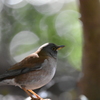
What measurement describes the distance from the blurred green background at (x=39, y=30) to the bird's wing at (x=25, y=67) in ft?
7.91

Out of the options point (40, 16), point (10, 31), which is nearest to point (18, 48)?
point (10, 31)

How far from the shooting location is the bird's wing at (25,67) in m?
4.03

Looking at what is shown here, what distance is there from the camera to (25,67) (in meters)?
4.17

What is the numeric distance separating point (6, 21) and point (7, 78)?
4679 millimetres

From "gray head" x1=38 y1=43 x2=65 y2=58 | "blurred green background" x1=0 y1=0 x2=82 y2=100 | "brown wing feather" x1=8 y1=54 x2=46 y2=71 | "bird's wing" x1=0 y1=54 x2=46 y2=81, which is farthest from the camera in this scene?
"blurred green background" x1=0 y1=0 x2=82 y2=100

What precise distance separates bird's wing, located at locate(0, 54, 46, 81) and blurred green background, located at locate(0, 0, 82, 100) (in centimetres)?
241

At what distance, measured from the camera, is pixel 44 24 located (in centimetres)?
759

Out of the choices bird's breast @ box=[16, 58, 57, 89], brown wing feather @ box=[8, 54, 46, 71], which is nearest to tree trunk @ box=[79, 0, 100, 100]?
brown wing feather @ box=[8, 54, 46, 71]

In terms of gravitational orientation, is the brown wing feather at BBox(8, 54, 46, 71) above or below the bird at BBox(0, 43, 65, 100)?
above

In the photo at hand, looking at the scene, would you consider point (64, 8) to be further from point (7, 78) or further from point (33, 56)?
point (7, 78)

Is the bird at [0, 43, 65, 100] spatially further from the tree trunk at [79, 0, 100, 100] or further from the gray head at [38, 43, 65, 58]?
the tree trunk at [79, 0, 100, 100]

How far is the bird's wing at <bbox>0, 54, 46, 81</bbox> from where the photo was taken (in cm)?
403

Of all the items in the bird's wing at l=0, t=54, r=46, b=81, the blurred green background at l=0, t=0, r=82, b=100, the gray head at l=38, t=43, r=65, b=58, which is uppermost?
the blurred green background at l=0, t=0, r=82, b=100

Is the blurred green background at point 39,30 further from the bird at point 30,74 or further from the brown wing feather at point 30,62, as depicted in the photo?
the bird at point 30,74
